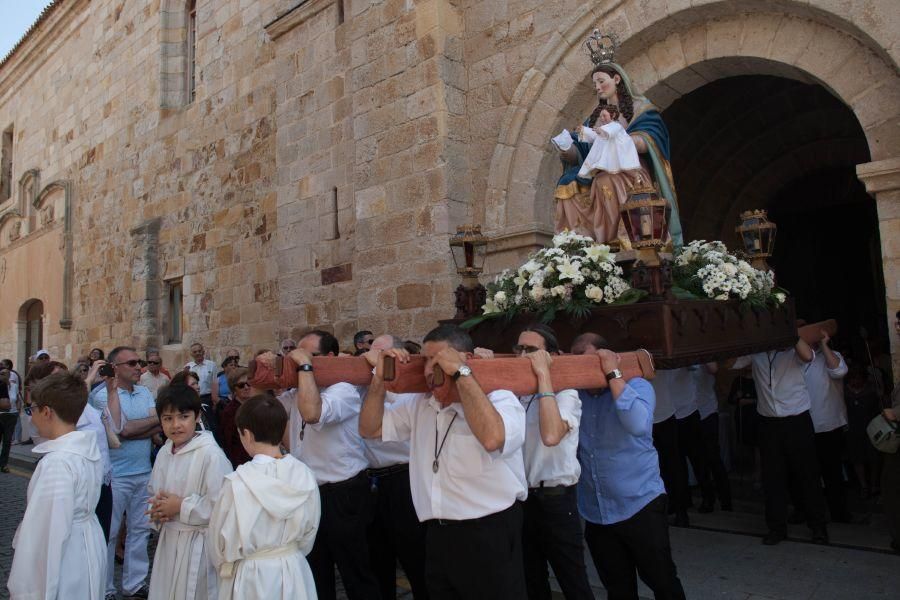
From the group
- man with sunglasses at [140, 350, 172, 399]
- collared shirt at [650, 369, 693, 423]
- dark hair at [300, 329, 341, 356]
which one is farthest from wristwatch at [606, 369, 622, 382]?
man with sunglasses at [140, 350, 172, 399]

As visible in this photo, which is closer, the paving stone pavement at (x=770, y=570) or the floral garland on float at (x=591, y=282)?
the floral garland on float at (x=591, y=282)

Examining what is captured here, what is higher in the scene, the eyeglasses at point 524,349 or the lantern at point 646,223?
the lantern at point 646,223

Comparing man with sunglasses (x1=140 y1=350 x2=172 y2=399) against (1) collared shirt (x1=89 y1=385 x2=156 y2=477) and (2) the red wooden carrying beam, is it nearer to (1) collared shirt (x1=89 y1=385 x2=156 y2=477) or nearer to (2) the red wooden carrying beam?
(1) collared shirt (x1=89 y1=385 x2=156 y2=477)

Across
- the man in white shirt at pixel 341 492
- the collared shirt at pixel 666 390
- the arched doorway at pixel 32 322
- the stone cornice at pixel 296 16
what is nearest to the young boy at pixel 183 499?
the man in white shirt at pixel 341 492

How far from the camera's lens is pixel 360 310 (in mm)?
7871

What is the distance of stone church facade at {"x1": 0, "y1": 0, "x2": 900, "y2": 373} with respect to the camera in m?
6.01

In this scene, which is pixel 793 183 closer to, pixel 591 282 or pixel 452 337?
pixel 591 282

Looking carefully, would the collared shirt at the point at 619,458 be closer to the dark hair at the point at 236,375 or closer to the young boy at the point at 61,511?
the young boy at the point at 61,511

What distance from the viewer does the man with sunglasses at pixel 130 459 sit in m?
4.88

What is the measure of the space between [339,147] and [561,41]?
3191 millimetres

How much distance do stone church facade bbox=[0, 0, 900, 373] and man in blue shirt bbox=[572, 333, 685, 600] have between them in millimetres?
2850

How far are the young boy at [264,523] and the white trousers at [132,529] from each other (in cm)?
235


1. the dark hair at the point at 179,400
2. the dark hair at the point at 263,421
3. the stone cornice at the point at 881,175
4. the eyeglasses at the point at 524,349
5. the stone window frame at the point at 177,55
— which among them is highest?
the stone window frame at the point at 177,55

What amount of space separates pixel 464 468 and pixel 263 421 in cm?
88
